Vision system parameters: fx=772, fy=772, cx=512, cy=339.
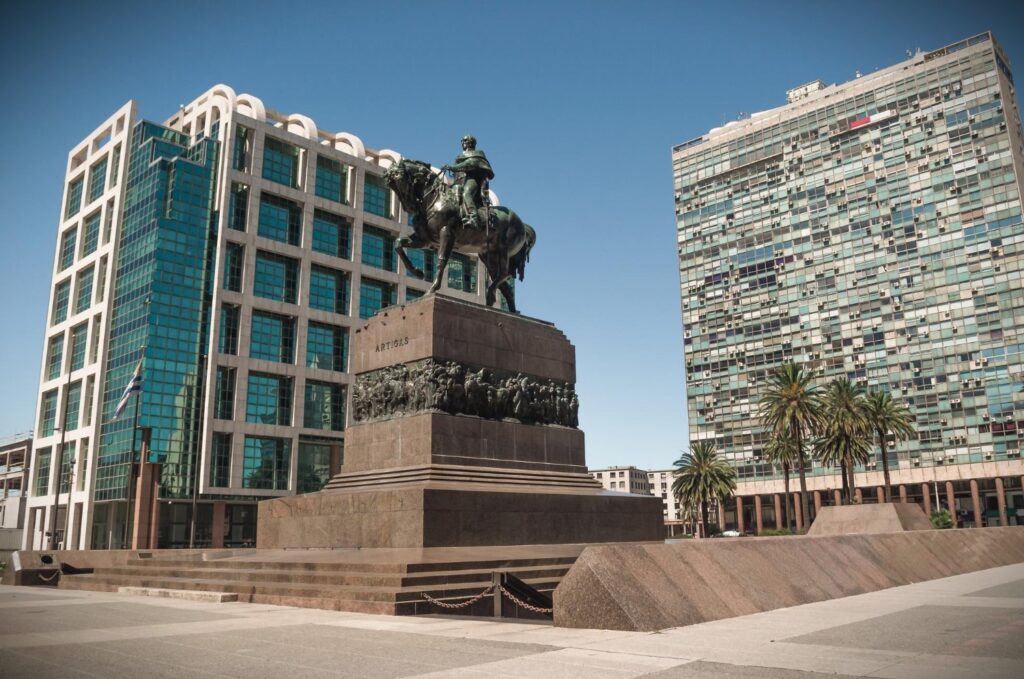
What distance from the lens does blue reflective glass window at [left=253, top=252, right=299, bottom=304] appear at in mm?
69188

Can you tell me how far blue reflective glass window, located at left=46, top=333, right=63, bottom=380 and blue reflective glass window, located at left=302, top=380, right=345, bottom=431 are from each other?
25932 millimetres

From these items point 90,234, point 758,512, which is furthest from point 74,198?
point 758,512

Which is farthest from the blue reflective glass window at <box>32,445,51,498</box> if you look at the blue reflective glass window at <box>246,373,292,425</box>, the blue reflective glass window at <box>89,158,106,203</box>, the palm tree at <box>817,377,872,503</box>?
the palm tree at <box>817,377,872,503</box>

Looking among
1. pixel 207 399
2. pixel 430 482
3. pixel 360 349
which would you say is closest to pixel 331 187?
pixel 207 399

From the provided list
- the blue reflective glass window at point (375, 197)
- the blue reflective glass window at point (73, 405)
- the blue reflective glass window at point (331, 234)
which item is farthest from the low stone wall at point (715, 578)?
the blue reflective glass window at point (73, 405)

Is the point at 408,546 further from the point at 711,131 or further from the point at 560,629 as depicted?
the point at 711,131

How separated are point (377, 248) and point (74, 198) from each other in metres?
32.8

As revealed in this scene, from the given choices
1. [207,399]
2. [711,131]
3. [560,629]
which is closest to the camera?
[560,629]

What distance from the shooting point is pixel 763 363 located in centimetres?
10669

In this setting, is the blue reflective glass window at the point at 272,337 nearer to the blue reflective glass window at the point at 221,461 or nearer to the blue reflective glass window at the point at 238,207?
the blue reflective glass window at the point at 221,461

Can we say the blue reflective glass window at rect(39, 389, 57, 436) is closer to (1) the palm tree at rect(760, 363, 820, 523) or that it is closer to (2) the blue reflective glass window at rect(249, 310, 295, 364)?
(2) the blue reflective glass window at rect(249, 310, 295, 364)

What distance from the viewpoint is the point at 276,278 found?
230 feet

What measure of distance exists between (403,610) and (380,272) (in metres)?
65.9

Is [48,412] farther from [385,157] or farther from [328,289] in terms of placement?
[385,157]
